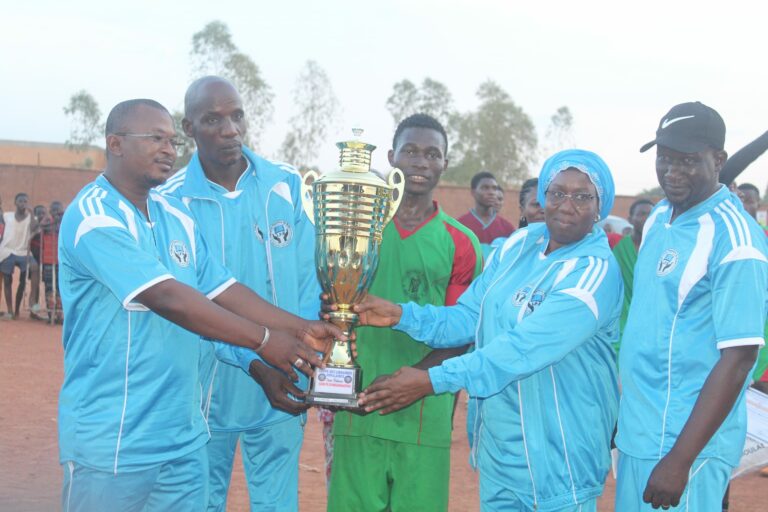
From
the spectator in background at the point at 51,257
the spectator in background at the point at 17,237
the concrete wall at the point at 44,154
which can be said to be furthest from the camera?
the concrete wall at the point at 44,154

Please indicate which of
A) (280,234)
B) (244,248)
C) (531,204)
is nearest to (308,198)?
(280,234)

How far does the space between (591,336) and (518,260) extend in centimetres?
44

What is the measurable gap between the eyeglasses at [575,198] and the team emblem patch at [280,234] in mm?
1291

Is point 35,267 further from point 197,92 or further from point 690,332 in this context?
point 690,332

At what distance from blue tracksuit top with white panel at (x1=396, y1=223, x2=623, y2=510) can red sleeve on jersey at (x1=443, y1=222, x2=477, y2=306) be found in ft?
1.58

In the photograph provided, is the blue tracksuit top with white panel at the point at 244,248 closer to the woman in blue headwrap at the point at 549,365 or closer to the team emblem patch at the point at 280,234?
the team emblem patch at the point at 280,234

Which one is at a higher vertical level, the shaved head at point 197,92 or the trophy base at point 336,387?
the shaved head at point 197,92

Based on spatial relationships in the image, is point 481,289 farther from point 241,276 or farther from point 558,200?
point 241,276

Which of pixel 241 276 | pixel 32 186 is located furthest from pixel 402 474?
pixel 32 186

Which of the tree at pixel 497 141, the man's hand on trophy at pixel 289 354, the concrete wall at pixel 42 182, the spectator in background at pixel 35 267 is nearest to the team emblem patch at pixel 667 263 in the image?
the man's hand on trophy at pixel 289 354

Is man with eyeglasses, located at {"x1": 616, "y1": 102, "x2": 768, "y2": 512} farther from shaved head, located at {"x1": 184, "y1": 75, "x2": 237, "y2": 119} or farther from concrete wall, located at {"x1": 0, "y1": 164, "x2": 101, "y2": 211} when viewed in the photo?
concrete wall, located at {"x1": 0, "y1": 164, "x2": 101, "y2": 211}

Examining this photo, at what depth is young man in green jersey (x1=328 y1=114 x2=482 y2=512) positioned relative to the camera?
141 inches

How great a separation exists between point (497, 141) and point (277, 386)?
41.2m

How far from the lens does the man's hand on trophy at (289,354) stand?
11.0ft
